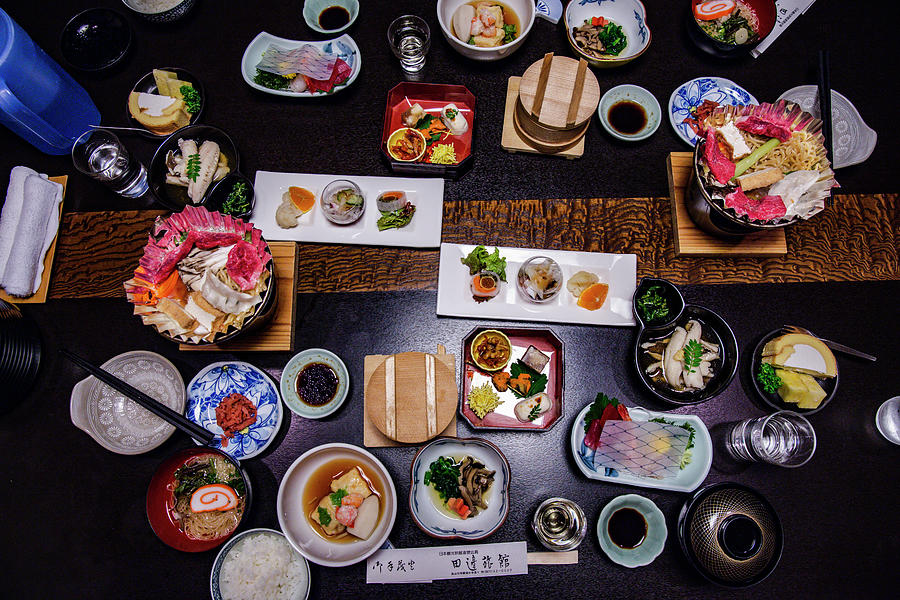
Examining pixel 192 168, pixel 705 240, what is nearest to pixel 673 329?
pixel 705 240

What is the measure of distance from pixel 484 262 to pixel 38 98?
2.44 meters

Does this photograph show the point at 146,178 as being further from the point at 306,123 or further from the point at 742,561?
the point at 742,561

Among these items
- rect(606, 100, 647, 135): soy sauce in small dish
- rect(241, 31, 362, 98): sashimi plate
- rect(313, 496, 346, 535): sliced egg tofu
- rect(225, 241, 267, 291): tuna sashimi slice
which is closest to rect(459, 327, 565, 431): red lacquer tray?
rect(313, 496, 346, 535): sliced egg tofu

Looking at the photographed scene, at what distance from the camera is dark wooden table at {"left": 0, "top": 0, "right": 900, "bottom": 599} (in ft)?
7.70

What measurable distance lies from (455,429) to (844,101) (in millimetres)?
2765

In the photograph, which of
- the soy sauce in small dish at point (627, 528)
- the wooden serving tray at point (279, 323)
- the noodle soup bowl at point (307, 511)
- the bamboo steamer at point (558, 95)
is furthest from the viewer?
the bamboo steamer at point (558, 95)

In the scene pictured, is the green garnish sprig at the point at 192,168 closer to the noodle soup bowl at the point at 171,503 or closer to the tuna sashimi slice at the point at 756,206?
the noodle soup bowl at the point at 171,503

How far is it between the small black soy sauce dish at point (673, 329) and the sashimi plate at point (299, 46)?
194 centimetres

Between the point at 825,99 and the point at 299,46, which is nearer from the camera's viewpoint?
the point at 825,99

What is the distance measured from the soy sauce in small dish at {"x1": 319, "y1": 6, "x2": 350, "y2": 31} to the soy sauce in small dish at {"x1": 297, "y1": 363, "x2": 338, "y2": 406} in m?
1.98

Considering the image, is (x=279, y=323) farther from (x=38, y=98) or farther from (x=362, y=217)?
(x=38, y=98)

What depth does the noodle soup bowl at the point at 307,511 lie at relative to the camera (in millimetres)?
2150

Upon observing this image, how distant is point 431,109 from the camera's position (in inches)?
114

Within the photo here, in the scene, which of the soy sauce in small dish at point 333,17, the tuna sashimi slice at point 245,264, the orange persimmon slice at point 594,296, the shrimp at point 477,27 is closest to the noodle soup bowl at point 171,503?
the tuna sashimi slice at point 245,264
